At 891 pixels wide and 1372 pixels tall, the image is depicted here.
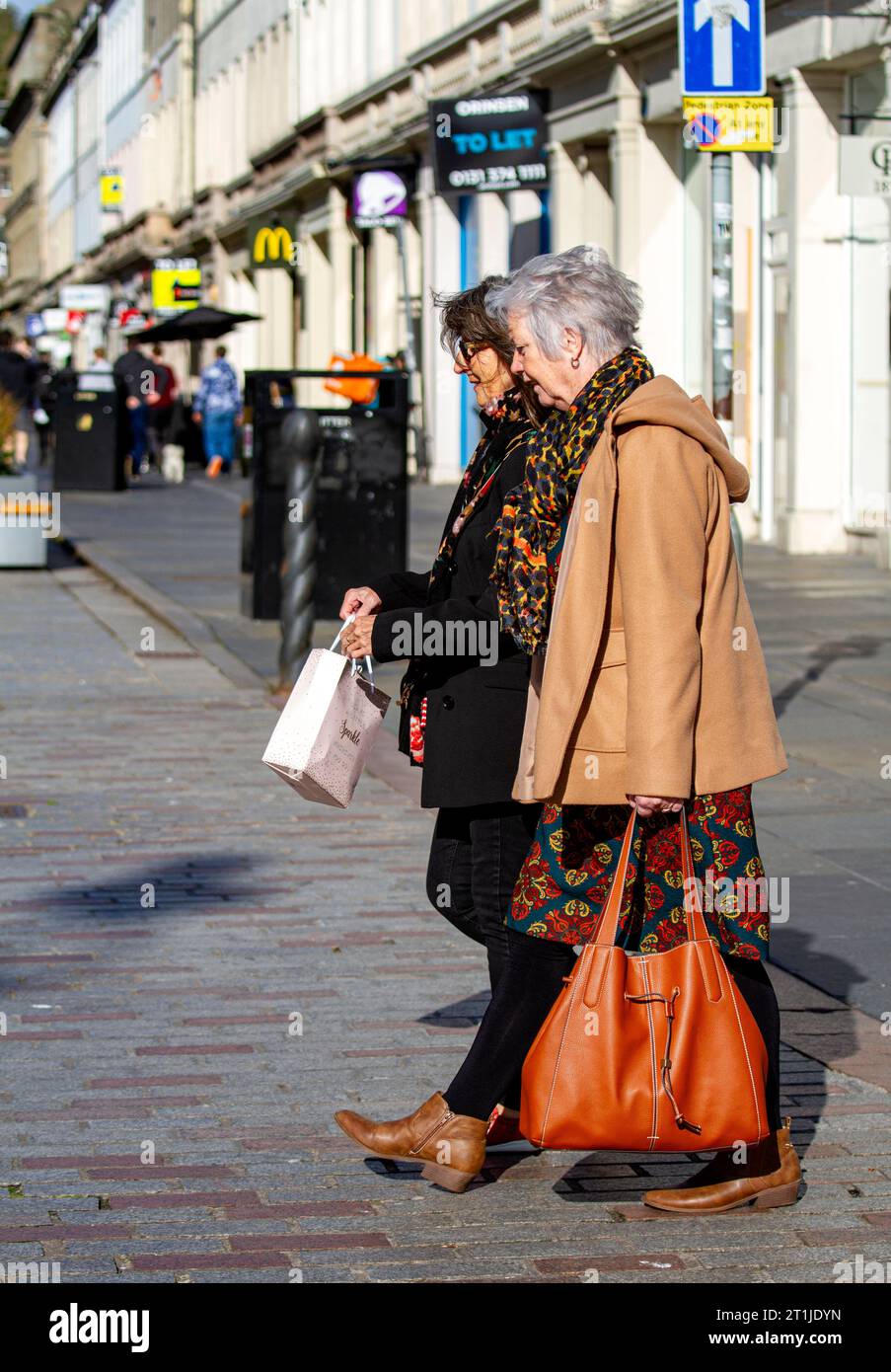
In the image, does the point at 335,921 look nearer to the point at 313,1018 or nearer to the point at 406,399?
the point at 313,1018

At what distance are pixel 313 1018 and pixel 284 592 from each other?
19.5 ft

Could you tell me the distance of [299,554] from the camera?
1155cm

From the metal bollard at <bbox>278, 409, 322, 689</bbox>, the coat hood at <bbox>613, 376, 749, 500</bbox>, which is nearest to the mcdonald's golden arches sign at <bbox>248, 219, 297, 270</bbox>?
the metal bollard at <bbox>278, 409, 322, 689</bbox>

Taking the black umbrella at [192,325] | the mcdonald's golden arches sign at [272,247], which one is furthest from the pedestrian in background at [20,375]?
the mcdonald's golden arches sign at [272,247]

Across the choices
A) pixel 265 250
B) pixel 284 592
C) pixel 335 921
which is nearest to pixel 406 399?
pixel 284 592

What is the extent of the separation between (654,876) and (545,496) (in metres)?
0.73

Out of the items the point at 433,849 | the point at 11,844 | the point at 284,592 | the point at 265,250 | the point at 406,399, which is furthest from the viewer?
the point at 265,250

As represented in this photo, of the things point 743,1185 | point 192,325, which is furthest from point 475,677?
point 192,325

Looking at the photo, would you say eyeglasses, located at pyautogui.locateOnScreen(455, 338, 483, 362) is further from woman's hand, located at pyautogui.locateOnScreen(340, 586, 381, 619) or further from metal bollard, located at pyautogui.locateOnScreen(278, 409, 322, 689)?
metal bollard, located at pyautogui.locateOnScreen(278, 409, 322, 689)

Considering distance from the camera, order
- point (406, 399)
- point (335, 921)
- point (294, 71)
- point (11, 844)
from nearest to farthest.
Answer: point (335, 921), point (11, 844), point (406, 399), point (294, 71)

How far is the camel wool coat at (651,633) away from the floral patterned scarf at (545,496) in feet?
0.17

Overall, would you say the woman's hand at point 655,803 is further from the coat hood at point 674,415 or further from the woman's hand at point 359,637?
the woman's hand at point 359,637

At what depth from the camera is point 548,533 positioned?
4.10m

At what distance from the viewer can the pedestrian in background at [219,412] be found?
33719 mm
